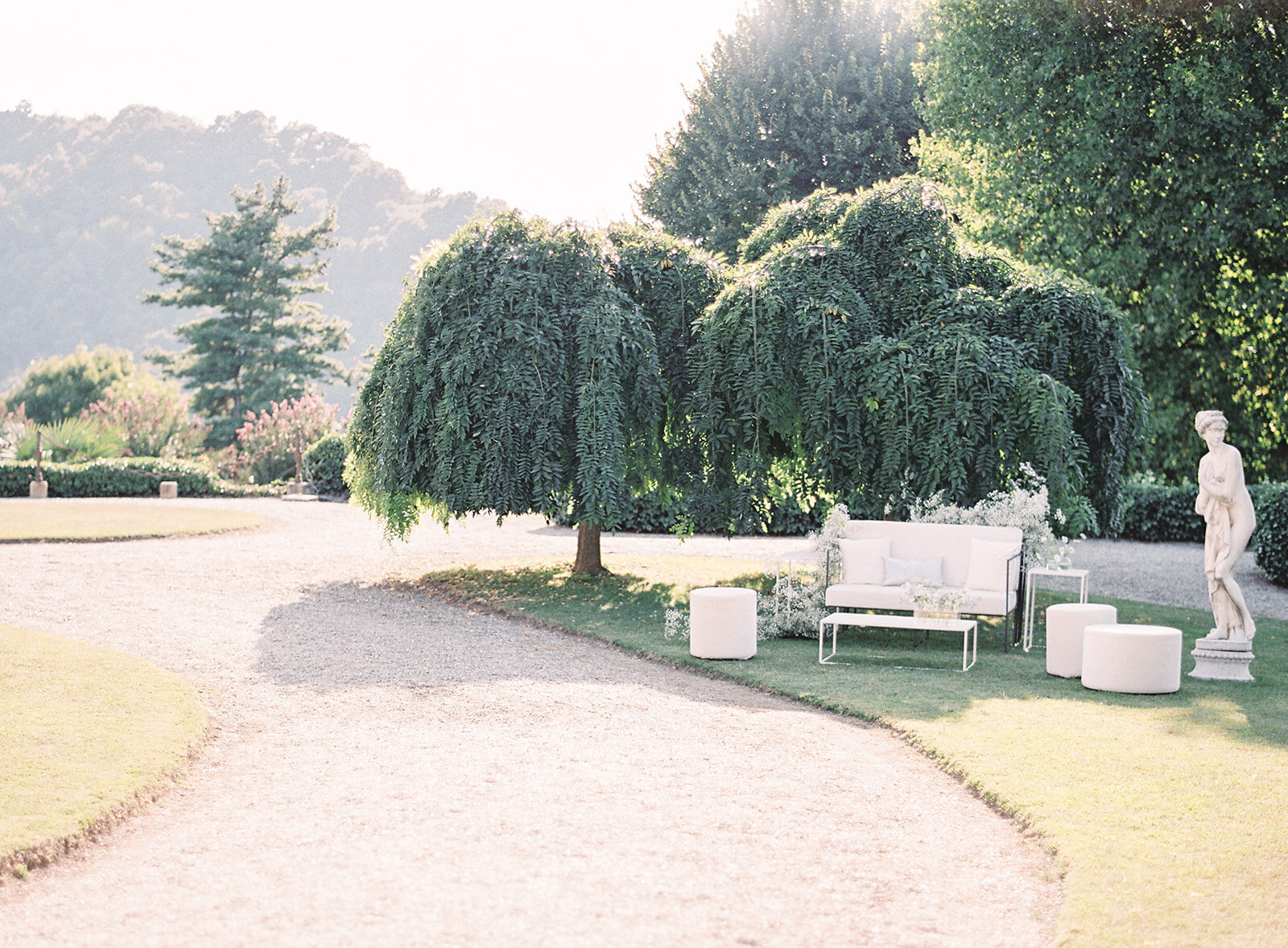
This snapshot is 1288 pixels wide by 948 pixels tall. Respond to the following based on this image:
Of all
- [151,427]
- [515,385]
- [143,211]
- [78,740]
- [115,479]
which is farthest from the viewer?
[143,211]

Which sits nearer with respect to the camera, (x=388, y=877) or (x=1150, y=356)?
(x=388, y=877)

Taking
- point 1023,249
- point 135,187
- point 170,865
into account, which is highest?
point 135,187

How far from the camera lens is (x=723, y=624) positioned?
29.4ft

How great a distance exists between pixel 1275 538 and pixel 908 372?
651cm

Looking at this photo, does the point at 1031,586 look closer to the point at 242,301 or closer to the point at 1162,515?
the point at 1162,515

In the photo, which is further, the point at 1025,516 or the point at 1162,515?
the point at 1162,515

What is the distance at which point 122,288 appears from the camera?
67.2 metres

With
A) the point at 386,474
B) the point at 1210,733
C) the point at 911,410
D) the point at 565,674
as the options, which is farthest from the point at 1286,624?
the point at 386,474

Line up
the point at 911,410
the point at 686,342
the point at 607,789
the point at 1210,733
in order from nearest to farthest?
the point at 607,789, the point at 1210,733, the point at 911,410, the point at 686,342

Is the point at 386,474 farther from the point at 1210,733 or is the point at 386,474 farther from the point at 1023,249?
the point at 1023,249

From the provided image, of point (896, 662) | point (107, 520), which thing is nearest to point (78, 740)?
point (896, 662)

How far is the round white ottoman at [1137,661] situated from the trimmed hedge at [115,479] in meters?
22.0

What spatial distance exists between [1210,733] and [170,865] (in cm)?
563

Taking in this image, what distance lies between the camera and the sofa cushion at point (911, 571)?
10047 mm
